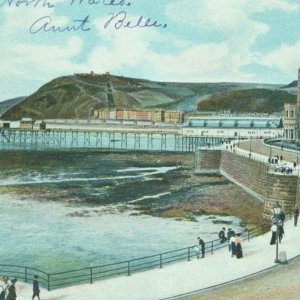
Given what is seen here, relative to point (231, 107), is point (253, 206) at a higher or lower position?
lower

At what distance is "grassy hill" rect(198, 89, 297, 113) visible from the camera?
81.0m

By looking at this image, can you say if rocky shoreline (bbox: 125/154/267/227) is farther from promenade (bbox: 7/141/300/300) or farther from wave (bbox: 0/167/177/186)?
promenade (bbox: 7/141/300/300)

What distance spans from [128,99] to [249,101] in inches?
1087

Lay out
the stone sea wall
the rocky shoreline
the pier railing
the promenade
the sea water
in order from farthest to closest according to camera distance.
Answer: the rocky shoreline
the stone sea wall
the sea water
the pier railing
the promenade

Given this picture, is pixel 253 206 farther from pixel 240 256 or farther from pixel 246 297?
pixel 246 297

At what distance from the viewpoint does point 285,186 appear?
30203mm

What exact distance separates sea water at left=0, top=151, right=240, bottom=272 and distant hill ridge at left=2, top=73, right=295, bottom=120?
32517mm

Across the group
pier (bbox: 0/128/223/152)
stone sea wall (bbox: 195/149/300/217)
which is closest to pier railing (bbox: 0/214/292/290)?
stone sea wall (bbox: 195/149/300/217)

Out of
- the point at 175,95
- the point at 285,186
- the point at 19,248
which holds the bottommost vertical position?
the point at 19,248

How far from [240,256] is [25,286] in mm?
6353

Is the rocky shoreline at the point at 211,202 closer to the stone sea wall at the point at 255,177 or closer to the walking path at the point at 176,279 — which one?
the stone sea wall at the point at 255,177

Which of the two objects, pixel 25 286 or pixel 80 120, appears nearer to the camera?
pixel 25 286

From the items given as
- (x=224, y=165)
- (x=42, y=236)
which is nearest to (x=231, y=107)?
(x=224, y=165)

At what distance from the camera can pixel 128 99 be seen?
386 feet
